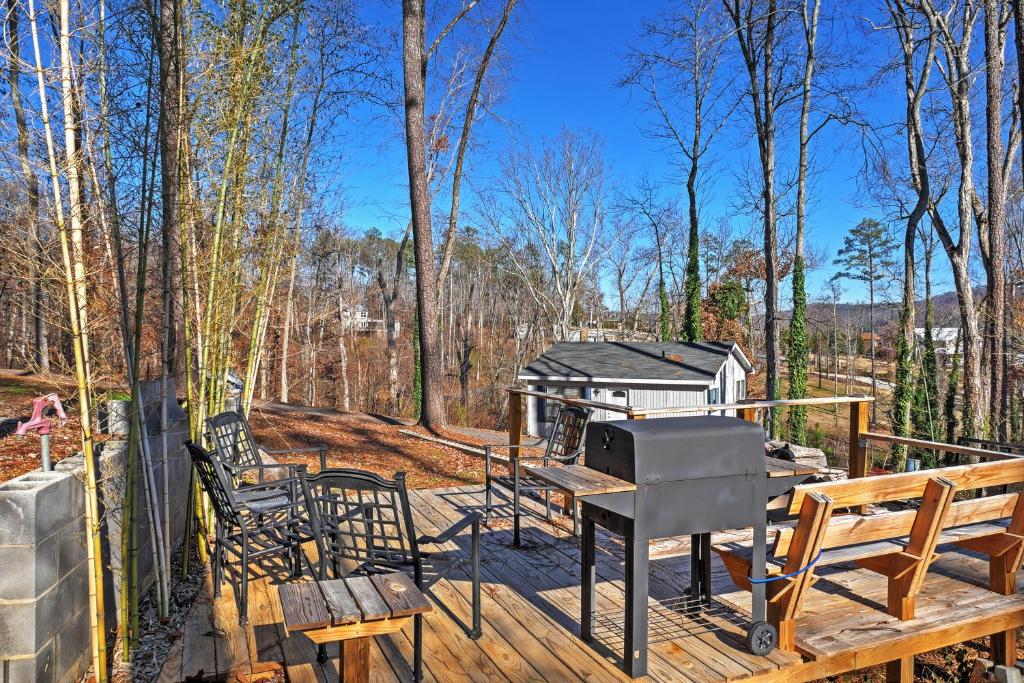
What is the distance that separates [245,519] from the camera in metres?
3.89

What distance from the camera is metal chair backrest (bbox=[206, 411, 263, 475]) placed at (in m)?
4.21

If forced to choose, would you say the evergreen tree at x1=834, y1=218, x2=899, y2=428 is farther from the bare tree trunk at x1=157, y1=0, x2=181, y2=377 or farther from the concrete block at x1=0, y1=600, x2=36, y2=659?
the concrete block at x1=0, y1=600, x2=36, y2=659

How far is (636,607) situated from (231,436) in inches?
136

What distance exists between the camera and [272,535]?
4.00m

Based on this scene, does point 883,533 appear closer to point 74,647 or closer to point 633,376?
point 74,647

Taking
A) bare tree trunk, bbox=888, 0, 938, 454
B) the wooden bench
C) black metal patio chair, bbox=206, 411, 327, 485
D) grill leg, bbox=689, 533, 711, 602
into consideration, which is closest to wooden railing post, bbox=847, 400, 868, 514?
the wooden bench

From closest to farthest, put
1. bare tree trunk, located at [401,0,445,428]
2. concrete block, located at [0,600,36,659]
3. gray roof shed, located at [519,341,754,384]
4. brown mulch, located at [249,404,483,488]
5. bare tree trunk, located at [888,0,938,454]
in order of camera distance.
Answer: concrete block, located at [0,600,36,659], brown mulch, located at [249,404,483,488], bare tree trunk, located at [401,0,445,428], bare tree trunk, located at [888,0,938,454], gray roof shed, located at [519,341,754,384]

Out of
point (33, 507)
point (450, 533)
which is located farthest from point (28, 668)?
point (450, 533)

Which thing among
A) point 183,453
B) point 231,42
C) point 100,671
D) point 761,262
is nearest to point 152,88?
point 231,42

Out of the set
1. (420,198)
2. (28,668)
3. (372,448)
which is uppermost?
(420,198)

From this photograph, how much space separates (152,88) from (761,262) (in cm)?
3079

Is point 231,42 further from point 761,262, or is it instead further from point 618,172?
point 761,262

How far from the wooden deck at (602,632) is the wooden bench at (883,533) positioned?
0.20 metres

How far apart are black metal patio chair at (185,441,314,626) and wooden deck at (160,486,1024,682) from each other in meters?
0.18
